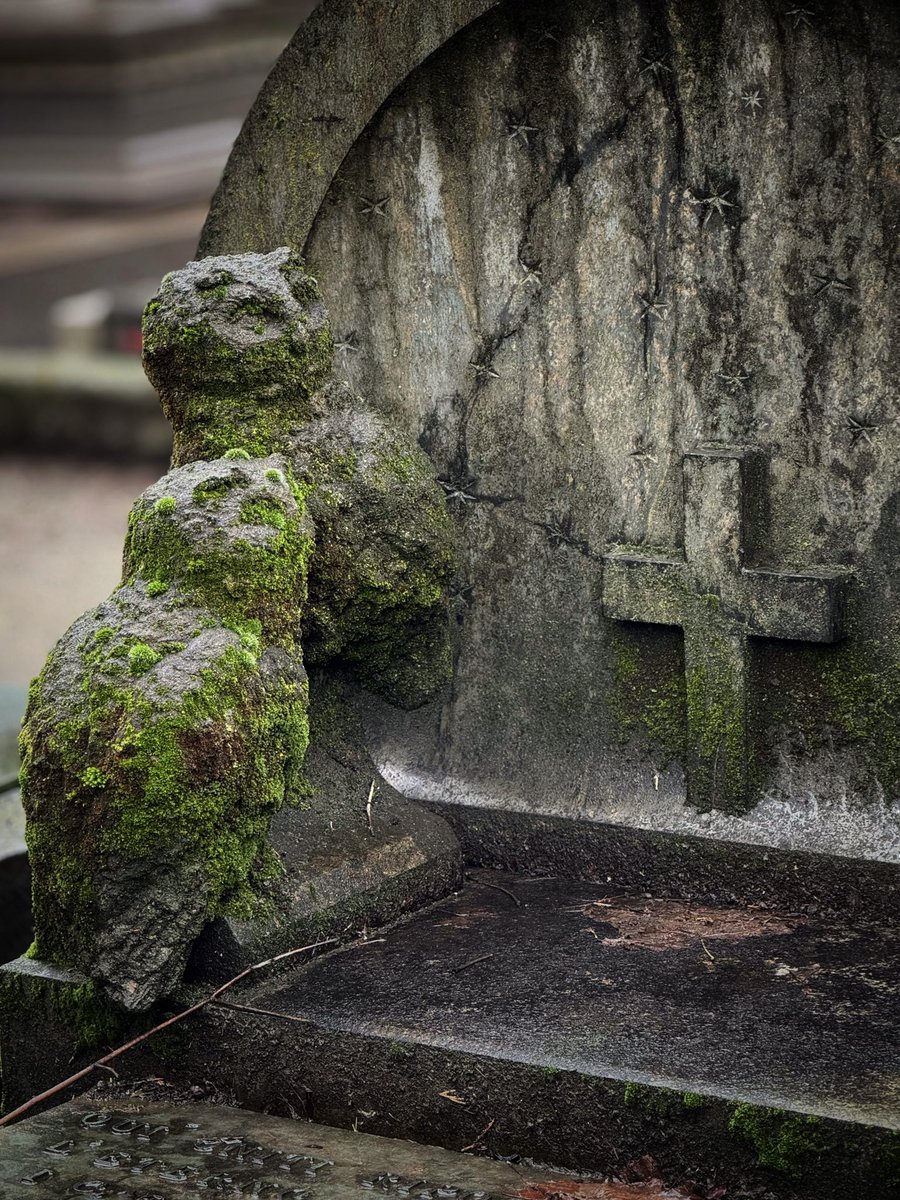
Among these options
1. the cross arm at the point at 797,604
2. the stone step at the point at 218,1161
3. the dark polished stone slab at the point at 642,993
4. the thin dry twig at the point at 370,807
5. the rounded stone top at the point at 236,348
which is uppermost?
the rounded stone top at the point at 236,348

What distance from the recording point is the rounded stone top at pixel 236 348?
3.10 meters

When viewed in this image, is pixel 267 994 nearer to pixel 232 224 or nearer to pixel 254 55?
pixel 232 224

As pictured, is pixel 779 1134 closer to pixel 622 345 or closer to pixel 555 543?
pixel 555 543

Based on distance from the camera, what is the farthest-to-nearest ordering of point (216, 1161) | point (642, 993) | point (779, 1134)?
point (642, 993) → point (216, 1161) → point (779, 1134)

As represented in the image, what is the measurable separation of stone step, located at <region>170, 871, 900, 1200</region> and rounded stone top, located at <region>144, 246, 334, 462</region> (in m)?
1.01

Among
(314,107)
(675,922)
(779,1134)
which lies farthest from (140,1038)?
(314,107)

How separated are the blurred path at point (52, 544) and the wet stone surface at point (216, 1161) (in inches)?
192

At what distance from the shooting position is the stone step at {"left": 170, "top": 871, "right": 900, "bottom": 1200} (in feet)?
7.97

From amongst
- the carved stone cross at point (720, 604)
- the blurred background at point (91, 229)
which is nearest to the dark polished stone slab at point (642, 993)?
the carved stone cross at point (720, 604)

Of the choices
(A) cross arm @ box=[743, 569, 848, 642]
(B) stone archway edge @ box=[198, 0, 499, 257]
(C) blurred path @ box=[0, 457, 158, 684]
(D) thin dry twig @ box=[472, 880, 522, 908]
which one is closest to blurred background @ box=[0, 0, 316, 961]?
(C) blurred path @ box=[0, 457, 158, 684]

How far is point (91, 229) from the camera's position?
16.4 metres

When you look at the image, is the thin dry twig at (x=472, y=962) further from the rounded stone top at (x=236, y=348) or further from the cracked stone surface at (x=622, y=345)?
the rounded stone top at (x=236, y=348)

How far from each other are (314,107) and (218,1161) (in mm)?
2078

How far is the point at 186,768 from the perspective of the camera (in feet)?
9.02
